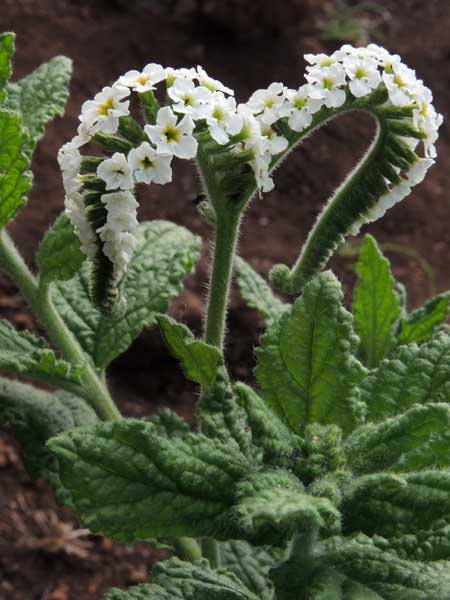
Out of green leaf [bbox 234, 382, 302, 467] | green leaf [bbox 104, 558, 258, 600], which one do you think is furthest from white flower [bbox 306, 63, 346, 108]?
green leaf [bbox 104, 558, 258, 600]

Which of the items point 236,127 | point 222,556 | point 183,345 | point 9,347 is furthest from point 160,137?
point 222,556

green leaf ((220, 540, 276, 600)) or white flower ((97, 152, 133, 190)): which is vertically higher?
white flower ((97, 152, 133, 190))

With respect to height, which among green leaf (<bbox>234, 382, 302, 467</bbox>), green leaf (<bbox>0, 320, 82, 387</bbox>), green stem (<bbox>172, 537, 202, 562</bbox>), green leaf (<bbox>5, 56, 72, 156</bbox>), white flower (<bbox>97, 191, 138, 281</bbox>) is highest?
green leaf (<bbox>5, 56, 72, 156</bbox>)

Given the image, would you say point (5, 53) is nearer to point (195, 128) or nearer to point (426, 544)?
point (195, 128)

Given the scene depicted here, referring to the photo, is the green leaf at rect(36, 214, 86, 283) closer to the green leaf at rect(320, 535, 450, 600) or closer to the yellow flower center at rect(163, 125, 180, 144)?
the yellow flower center at rect(163, 125, 180, 144)

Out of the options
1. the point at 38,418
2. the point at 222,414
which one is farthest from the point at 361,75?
the point at 38,418

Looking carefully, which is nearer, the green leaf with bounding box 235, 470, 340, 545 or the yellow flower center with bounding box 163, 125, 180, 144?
the green leaf with bounding box 235, 470, 340, 545
